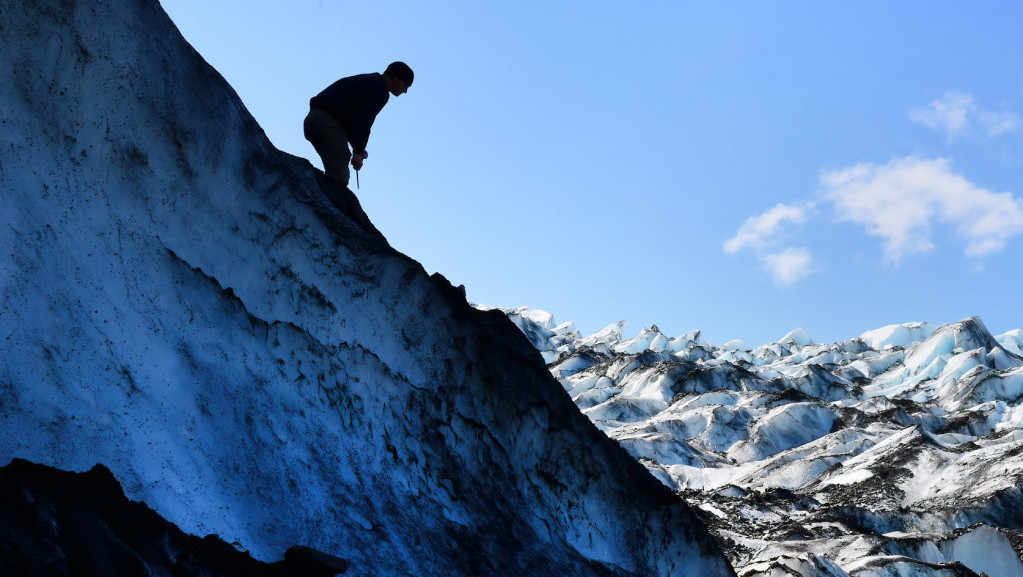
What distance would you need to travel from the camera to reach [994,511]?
705 inches

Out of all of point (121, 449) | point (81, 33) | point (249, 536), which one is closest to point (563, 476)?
point (249, 536)

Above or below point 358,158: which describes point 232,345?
below

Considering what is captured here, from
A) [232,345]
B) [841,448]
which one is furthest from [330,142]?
[841,448]

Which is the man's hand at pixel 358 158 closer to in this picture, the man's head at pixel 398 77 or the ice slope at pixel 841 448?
the man's head at pixel 398 77

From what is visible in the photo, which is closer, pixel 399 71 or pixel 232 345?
pixel 232 345

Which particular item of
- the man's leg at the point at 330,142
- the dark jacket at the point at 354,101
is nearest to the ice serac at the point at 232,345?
the man's leg at the point at 330,142

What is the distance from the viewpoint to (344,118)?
268 inches

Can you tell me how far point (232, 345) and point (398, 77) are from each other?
9.51 ft

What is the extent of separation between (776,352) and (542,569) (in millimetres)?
59550

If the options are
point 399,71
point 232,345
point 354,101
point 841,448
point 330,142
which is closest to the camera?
point 232,345

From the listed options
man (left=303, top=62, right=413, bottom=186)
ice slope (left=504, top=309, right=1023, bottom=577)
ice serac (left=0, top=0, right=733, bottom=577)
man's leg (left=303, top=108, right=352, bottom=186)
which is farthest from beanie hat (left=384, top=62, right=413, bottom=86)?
ice slope (left=504, top=309, right=1023, bottom=577)

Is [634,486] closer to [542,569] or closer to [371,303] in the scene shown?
[542,569]

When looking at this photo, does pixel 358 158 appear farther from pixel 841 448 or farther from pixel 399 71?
pixel 841 448

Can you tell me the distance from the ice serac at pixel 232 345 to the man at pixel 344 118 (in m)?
0.52
